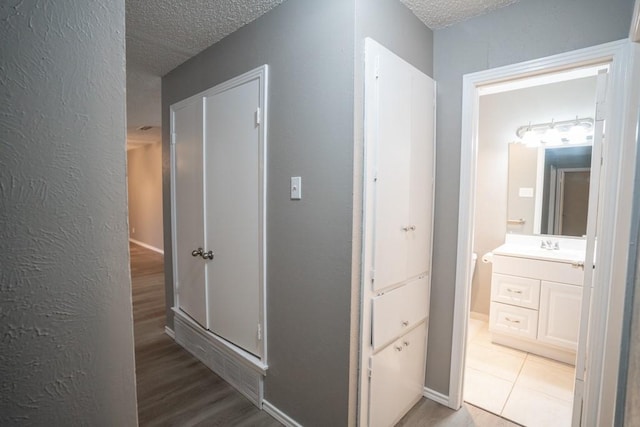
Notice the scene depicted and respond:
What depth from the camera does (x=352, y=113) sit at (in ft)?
4.47

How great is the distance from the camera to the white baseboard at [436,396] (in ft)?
6.30

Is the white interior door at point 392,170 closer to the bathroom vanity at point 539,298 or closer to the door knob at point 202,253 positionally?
the door knob at point 202,253

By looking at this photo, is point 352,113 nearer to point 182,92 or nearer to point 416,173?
point 416,173

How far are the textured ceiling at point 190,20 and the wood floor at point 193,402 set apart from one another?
2336mm

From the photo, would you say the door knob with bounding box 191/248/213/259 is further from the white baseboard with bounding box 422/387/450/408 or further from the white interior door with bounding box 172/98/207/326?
the white baseboard with bounding box 422/387/450/408

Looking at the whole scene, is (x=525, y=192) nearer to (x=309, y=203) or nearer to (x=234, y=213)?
(x=309, y=203)

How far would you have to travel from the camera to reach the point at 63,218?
0.57m

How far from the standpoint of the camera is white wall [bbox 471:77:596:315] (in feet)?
8.98

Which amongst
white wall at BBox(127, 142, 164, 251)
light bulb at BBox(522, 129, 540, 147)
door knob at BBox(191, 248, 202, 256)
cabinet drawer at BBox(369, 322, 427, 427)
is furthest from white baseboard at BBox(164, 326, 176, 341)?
white wall at BBox(127, 142, 164, 251)

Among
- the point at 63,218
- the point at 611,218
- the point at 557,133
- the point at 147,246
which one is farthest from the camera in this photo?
the point at 147,246

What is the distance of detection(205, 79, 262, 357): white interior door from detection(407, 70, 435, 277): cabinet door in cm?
89

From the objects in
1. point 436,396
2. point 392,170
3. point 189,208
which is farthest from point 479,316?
point 189,208

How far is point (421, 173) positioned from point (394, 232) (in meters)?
0.43

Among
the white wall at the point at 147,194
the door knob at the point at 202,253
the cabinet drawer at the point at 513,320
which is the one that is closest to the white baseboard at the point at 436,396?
the cabinet drawer at the point at 513,320
